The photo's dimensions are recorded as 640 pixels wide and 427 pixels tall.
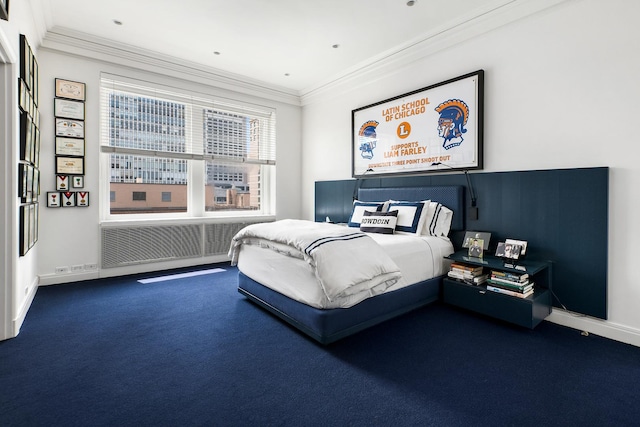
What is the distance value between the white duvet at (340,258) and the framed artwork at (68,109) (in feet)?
9.83

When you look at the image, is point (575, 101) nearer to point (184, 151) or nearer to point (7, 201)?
point (7, 201)

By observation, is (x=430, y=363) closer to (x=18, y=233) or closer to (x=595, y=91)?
(x=595, y=91)

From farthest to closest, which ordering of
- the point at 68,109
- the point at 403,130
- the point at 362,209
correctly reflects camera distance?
the point at 362,209 < the point at 403,130 < the point at 68,109

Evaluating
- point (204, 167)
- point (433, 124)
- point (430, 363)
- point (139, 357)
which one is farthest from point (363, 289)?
point (204, 167)

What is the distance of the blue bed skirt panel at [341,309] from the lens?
2.25 m

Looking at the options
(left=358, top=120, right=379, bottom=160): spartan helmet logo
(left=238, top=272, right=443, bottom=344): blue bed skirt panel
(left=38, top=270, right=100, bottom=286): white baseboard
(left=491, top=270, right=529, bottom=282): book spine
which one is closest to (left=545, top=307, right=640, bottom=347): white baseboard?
(left=491, top=270, right=529, bottom=282): book spine

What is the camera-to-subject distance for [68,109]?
3.70 meters

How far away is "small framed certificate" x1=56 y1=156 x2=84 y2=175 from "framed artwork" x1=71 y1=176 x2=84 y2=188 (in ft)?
0.19

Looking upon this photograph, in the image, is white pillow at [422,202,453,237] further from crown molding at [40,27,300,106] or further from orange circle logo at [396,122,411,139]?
crown molding at [40,27,300,106]

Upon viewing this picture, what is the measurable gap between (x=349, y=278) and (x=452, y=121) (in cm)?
232

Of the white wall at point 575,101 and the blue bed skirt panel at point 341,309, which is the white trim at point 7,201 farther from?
the white wall at point 575,101

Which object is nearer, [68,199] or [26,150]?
[26,150]

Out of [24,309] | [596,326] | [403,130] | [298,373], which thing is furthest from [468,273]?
[24,309]

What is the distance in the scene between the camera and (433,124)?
365cm
